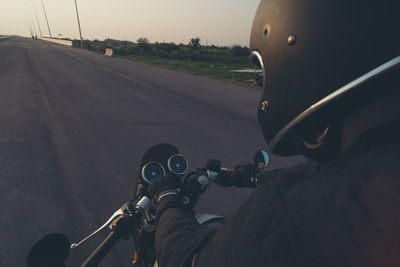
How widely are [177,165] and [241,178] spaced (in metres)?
0.47

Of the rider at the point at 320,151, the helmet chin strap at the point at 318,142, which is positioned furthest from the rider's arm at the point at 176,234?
the helmet chin strap at the point at 318,142

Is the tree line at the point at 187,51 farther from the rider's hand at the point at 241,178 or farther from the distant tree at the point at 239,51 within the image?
the rider's hand at the point at 241,178

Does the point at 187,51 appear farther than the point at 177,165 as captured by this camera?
Yes

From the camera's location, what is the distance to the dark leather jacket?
23.5 inches

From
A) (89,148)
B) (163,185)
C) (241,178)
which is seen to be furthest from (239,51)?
(163,185)

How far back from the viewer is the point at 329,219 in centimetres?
66

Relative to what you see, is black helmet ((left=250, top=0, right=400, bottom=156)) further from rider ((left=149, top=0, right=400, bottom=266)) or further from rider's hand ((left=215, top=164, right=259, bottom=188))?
rider's hand ((left=215, top=164, right=259, bottom=188))

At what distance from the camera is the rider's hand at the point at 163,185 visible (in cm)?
144

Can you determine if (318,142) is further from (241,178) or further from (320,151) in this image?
(241,178)

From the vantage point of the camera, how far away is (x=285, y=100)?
4.72ft

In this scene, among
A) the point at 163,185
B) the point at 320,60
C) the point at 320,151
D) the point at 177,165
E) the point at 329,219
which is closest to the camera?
the point at 329,219

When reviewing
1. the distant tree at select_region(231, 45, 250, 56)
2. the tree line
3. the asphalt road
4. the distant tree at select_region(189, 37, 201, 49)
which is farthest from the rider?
the distant tree at select_region(189, 37, 201, 49)

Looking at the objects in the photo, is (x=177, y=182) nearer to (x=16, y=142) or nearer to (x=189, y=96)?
(x=16, y=142)

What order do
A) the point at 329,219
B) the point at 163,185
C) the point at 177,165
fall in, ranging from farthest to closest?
the point at 177,165
the point at 163,185
the point at 329,219
